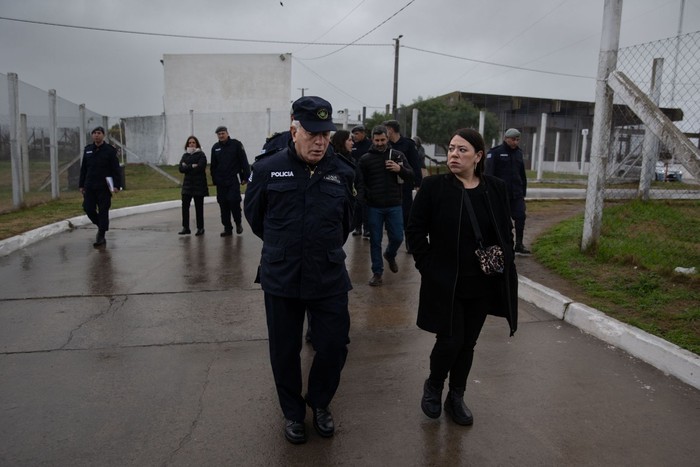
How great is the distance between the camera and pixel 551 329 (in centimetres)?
505

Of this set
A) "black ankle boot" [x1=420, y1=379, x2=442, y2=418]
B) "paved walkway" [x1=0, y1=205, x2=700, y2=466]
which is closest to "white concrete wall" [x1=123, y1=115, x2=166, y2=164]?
"paved walkway" [x1=0, y1=205, x2=700, y2=466]

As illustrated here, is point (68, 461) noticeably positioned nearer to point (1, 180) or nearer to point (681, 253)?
point (681, 253)

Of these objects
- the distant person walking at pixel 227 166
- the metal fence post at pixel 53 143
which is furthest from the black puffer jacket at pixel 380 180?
the metal fence post at pixel 53 143

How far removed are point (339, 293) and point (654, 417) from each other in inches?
84.2

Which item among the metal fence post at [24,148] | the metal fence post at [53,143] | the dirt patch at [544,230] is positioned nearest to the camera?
the dirt patch at [544,230]

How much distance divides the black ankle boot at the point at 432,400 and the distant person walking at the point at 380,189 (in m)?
3.06

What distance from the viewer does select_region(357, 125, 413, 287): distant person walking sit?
A: 652cm

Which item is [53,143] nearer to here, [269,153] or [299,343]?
[269,153]

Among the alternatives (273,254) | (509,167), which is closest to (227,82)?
(509,167)

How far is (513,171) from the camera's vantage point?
26.0 ft

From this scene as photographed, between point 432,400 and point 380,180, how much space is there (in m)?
3.49

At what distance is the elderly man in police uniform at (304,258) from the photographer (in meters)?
3.10

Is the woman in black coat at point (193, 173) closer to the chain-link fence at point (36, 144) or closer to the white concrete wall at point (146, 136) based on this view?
the chain-link fence at point (36, 144)

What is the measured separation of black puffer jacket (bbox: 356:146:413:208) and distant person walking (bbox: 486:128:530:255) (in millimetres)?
1949
